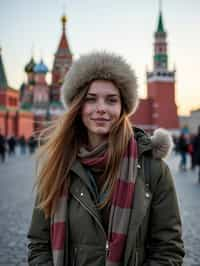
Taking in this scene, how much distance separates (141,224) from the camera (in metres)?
1.59

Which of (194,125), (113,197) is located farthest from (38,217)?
(194,125)

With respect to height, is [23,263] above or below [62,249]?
below

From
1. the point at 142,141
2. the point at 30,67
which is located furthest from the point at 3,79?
the point at 142,141

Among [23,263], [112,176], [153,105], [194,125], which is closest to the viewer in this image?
[112,176]

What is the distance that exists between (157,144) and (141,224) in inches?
13.9

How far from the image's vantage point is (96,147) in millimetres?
1740

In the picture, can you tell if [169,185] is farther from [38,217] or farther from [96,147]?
[38,217]

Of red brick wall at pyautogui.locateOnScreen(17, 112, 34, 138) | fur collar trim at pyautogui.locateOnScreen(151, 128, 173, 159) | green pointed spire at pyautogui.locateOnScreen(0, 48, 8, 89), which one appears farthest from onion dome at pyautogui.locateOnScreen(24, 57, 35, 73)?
fur collar trim at pyautogui.locateOnScreen(151, 128, 173, 159)

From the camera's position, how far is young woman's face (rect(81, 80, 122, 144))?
1.73m

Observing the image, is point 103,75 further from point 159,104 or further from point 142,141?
point 159,104

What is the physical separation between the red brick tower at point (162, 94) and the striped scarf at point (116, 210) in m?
50.0

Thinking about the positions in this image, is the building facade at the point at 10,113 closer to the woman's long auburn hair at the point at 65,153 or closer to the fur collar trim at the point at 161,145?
the woman's long auburn hair at the point at 65,153

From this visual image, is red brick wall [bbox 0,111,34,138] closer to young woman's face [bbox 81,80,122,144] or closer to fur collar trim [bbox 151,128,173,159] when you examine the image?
young woman's face [bbox 81,80,122,144]

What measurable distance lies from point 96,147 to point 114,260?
0.49 metres
